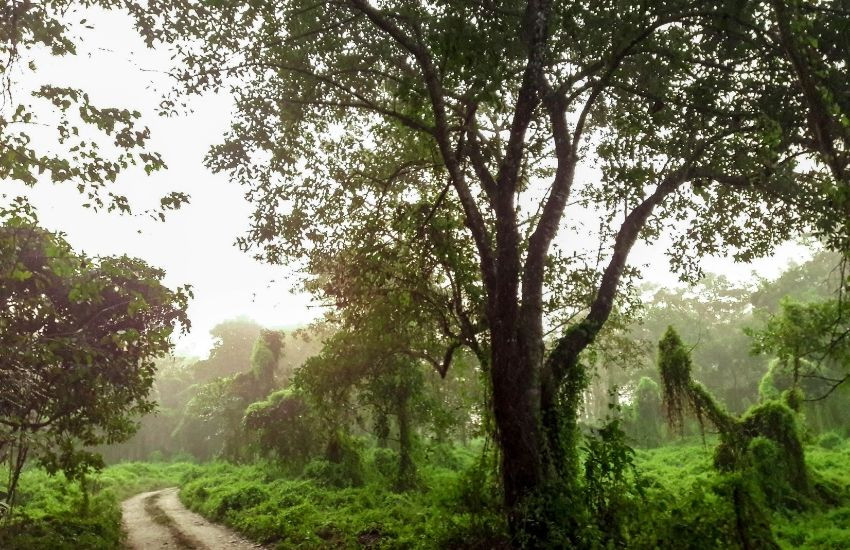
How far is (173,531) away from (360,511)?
5.83 meters

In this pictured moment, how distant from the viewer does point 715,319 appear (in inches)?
2133

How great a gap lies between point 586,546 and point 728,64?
880 centimetres

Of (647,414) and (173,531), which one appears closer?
(173,531)

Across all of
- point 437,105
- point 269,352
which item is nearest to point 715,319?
point 269,352

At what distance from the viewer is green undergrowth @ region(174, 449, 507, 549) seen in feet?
31.0

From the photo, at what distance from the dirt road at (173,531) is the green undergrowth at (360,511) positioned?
43 cm

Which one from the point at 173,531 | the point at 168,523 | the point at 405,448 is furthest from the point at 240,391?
the point at 173,531

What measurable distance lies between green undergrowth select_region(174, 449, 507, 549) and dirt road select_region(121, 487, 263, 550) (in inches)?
17.1

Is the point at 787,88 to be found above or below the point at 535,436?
above

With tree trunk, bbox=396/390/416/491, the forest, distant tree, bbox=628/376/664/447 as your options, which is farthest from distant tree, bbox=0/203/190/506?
distant tree, bbox=628/376/664/447

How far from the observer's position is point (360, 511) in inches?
574

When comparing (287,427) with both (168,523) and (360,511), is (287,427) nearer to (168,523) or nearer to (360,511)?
(168,523)

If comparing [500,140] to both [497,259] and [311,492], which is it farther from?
[311,492]

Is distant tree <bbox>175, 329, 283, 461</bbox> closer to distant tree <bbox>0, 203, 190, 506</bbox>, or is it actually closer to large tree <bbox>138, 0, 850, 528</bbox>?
distant tree <bbox>0, 203, 190, 506</bbox>
